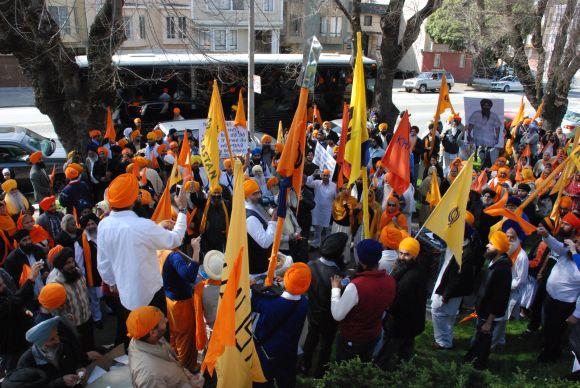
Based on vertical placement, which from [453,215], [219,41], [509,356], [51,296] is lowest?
[509,356]

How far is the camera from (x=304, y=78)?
17.0ft

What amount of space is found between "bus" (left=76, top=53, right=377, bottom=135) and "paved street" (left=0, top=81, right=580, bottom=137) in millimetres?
4764

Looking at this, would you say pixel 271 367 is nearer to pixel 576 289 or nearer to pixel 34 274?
pixel 34 274

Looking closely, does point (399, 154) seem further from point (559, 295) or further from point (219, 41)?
point (219, 41)

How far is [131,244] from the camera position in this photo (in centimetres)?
434

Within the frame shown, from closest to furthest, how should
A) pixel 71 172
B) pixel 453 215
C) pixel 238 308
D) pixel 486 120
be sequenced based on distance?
pixel 238 308, pixel 453 215, pixel 71 172, pixel 486 120

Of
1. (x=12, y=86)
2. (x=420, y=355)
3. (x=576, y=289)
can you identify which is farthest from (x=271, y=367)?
(x=12, y=86)

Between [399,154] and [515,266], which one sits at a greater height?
[399,154]

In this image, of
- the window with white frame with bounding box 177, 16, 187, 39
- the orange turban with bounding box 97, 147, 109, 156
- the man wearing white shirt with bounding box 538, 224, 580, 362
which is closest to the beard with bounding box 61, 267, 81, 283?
the man wearing white shirt with bounding box 538, 224, 580, 362

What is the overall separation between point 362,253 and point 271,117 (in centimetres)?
1504

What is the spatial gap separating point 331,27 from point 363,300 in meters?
46.1

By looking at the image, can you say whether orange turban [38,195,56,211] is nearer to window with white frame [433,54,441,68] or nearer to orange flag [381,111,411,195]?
orange flag [381,111,411,195]

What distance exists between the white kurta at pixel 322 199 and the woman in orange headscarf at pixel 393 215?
1.69 meters

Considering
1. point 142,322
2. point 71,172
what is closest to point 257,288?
point 142,322
